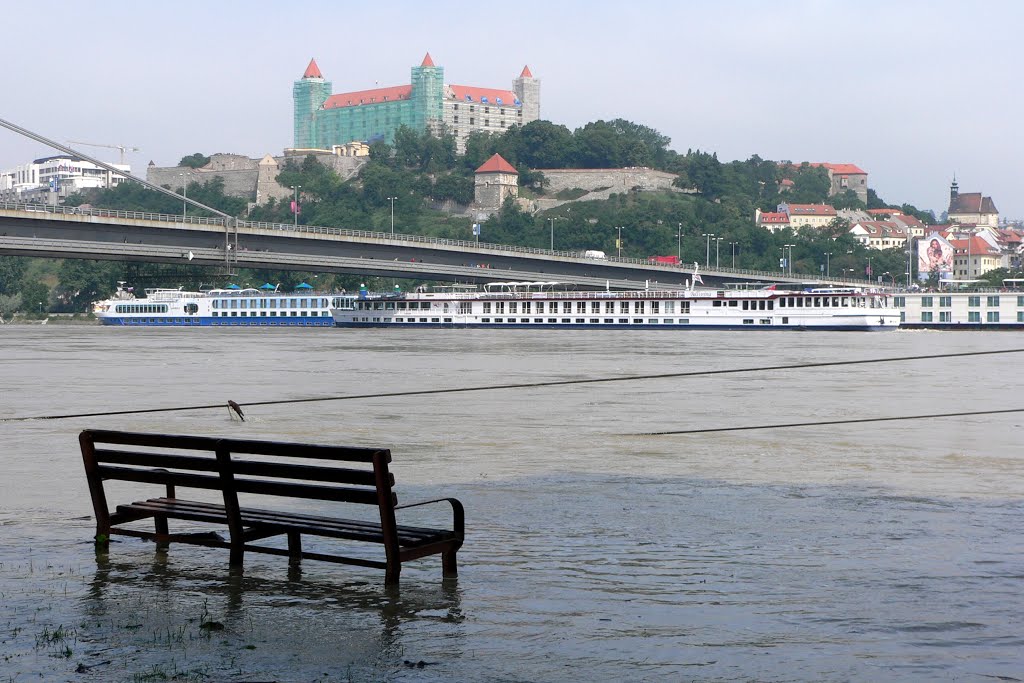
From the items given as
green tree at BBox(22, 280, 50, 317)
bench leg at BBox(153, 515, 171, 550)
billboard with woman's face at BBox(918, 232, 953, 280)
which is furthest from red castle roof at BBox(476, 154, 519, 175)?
bench leg at BBox(153, 515, 171, 550)

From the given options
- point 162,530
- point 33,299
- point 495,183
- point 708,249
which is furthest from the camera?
point 495,183

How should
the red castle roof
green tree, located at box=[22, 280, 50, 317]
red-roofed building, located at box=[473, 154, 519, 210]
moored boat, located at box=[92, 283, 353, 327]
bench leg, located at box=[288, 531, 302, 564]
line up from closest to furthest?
1. bench leg, located at box=[288, 531, 302, 564]
2. moored boat, located at box=[92, 283, 353, 327]
3. green tree, located at box=[22, 280, 50, 317]
4. red-roofed building, located at box=[473, 154, 519, 210]
5. the red castle roof

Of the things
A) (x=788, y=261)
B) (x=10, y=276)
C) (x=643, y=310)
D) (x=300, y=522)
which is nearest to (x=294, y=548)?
(x=300, y=522)

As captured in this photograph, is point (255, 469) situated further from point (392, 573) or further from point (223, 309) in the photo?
point (223, 309)

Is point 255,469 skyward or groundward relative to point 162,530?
skyward

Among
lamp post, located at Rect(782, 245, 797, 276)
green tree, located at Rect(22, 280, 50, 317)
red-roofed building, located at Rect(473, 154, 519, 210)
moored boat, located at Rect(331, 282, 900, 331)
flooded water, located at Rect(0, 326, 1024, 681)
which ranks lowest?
green tree, located at Rect(22, 280, 50, 317)

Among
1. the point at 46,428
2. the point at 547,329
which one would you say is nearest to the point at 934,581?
the point at 46,428

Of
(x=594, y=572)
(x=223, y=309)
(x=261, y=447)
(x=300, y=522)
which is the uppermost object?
(x=261, y=447)

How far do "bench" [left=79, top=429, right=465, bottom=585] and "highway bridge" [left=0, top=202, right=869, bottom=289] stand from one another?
72.7 metres

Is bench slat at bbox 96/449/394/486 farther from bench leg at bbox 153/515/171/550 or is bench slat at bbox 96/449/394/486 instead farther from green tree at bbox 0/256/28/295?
green tree at bbox 0/256/28/295

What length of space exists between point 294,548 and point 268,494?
21.6 inches

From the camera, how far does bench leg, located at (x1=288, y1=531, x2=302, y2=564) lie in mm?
7812

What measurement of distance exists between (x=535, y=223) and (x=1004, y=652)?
17354 centimetres

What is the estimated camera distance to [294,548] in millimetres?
7836
